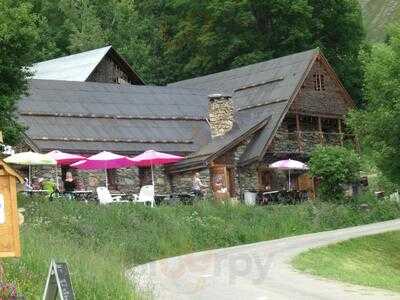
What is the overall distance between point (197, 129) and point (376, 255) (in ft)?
53.3

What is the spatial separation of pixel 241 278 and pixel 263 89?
25.5m

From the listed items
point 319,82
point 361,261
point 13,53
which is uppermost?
point 319,82

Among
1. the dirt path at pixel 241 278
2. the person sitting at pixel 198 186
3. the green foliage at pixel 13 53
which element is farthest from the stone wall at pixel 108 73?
the dirt path at pixel 241 278

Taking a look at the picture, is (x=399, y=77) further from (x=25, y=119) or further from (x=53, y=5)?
(x=53, y=5)

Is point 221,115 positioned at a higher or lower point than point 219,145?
higher

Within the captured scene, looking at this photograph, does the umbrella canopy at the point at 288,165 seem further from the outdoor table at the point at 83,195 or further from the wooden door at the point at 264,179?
the outdoor table at the point at 83,195

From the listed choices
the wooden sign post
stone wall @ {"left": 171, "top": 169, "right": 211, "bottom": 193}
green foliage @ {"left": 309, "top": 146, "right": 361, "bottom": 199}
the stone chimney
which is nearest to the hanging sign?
the wooden sign post

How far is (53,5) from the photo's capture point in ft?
228

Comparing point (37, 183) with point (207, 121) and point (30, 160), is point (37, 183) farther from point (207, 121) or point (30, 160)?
point (207, 121)

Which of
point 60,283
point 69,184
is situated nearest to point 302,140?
point 69,184

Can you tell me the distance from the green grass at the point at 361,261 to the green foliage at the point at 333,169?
5.50 metres

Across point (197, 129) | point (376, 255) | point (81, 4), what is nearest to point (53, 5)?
point (81, 4)

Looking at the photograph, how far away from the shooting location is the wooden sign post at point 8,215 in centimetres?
1160

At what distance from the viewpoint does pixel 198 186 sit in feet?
111
